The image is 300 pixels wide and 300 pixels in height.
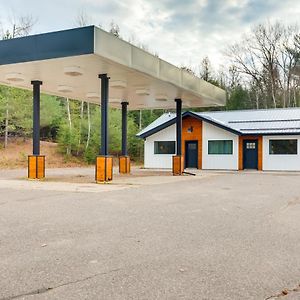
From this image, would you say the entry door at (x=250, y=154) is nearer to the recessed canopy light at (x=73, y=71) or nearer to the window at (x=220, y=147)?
the window at (x=220, y=147)

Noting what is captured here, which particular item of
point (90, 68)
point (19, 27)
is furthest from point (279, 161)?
point (19, 27)

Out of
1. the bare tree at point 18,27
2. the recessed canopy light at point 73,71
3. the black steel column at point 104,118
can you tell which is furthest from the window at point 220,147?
the bare tree at point 18,27

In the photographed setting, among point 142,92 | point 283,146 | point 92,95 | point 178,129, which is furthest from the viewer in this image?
point 283,146

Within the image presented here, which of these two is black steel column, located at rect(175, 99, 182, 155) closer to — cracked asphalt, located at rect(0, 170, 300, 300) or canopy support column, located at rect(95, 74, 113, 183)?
canopy support column, located at rect(95, 74, 113, 183)

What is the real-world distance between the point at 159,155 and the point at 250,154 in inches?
258

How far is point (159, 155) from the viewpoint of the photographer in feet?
93.0

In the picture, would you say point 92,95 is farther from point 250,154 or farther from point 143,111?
point 143,111

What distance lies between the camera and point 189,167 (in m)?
27.7

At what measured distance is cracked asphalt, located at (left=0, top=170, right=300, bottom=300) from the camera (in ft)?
11.7

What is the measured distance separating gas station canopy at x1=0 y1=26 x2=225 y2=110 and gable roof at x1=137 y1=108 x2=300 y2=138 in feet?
16.5

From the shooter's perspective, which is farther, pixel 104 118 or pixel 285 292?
pixel 104 118

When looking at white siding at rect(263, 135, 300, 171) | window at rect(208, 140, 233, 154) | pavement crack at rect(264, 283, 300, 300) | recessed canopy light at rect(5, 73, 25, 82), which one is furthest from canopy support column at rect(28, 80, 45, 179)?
white siding at rect(263, 135, 300, 171)

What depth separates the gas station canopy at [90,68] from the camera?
12.3 metres

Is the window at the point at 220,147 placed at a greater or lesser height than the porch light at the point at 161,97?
lesser
